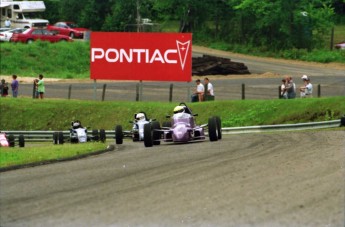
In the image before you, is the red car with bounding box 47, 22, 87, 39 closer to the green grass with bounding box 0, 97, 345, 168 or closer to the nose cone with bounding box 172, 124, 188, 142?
the green grass with bounding box 0, 97, 345, 168

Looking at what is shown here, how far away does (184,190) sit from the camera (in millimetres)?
15422

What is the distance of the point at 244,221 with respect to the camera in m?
12.8

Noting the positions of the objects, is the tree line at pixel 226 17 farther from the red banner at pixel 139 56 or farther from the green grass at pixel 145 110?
the green grass at pixel 145 110

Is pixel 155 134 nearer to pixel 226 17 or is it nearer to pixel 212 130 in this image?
pixel 212 130

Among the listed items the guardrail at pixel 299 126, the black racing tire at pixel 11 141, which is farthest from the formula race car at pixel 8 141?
the guardrail at pixel 299 126

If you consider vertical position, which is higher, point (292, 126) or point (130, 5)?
point (130, 5)

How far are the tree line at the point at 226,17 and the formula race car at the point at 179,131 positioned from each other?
4381cm

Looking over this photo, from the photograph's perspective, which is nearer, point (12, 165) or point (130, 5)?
point (12, 165)

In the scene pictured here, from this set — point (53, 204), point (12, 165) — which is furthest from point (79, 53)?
point (53, 204)

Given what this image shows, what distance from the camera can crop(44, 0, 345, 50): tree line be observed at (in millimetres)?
69938

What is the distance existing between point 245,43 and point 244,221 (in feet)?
204

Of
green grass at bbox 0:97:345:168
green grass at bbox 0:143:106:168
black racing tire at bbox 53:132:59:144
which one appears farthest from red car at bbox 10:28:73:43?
green grass at bbox 0:143:106:168

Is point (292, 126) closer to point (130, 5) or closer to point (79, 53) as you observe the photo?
point (79, 53)

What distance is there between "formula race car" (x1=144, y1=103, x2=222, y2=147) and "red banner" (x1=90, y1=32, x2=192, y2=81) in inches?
728
